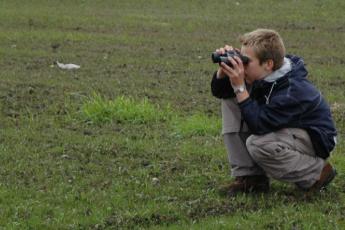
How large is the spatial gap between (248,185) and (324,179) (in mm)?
562

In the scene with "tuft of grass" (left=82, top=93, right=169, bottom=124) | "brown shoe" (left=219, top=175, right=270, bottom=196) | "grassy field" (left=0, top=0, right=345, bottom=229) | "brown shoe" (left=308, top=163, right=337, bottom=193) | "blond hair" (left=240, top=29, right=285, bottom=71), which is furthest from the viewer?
"tuft of grass" (left=82, top=93, right=169, bottom=124)

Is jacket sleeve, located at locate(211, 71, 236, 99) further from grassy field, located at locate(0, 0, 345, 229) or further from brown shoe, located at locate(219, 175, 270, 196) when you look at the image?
grassy field, located at locate(0, 0, 345, 229)

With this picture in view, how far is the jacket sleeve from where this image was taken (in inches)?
236

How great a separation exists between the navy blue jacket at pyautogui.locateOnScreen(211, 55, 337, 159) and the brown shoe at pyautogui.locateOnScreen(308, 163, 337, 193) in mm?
119

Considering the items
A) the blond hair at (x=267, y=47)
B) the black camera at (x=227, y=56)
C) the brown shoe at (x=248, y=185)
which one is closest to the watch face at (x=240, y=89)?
the black camera at (x=227, y=56)

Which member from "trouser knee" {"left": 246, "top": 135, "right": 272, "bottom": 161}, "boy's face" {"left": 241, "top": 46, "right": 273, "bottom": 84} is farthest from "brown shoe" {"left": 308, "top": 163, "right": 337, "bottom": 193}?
"boy's face" {"left": 241, "top": 46, "right": 273, "bottom": 84}

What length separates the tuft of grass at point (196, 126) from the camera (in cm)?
837

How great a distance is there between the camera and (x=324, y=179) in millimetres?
5973

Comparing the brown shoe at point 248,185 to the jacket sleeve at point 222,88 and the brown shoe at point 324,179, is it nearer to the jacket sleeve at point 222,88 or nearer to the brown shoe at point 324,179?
the brown shoe at point 324,179

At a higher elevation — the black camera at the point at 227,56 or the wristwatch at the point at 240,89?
the black camera at the point at 227,56

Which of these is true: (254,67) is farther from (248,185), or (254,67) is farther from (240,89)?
(248,185)

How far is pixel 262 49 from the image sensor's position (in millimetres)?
5793

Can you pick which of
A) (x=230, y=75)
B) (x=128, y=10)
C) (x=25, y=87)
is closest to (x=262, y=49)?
(x=230, y=75)

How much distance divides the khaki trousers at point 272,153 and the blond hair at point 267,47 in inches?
17.0
